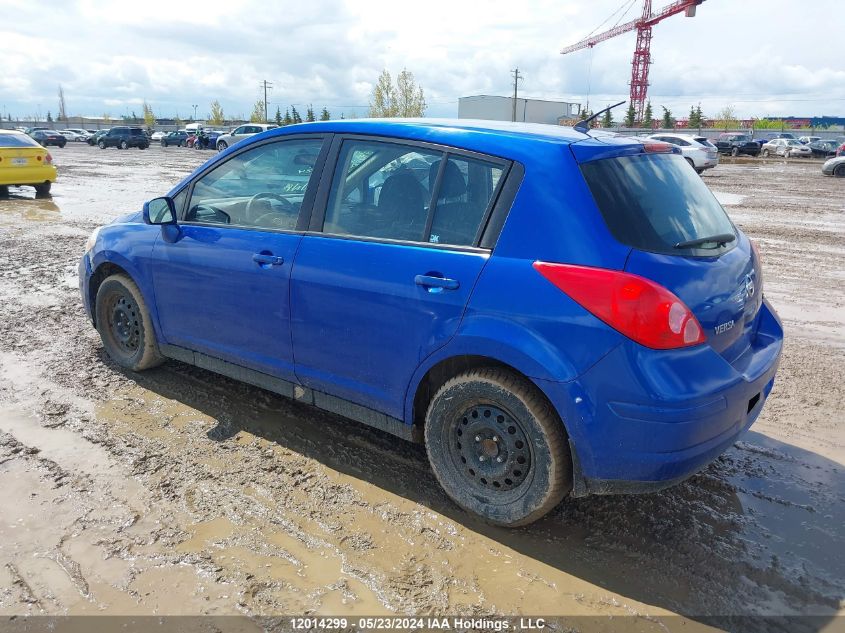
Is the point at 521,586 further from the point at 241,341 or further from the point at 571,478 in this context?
the point at 241,341

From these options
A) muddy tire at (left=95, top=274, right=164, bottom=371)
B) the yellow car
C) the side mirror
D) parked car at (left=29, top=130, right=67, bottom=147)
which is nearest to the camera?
the side mirror

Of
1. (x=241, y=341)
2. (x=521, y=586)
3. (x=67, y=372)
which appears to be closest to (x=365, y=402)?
(x=241, y=341)

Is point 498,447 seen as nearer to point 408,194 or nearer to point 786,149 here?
point 408,194

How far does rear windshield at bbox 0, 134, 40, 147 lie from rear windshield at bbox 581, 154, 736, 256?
16.6 metres

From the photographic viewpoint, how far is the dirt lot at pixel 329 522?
8.83ft

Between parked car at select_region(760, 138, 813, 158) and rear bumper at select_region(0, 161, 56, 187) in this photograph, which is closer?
rear bumper at select_region(0, 161, 56, 187)

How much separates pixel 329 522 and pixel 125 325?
2.65 metres

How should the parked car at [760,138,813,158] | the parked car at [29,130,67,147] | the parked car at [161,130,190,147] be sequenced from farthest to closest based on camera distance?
1. the parked car at [161,130,190,147]
2. the parked car at [29,130,67,147]
3. the parked car at [760,138,813,158]

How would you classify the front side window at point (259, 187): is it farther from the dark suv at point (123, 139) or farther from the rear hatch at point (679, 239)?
the dark suv at point (123, 139)

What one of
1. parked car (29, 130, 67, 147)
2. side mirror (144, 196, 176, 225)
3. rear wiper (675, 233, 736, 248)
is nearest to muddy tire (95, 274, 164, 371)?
side mirror (144, 196, 176, 225)

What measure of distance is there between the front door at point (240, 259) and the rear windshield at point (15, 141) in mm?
14072

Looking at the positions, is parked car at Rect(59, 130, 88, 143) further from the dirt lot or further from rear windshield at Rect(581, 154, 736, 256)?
rear windshield at Rect(581, 154, 736, 256)

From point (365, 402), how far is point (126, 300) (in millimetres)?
2300

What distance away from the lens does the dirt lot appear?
2.69 meters
